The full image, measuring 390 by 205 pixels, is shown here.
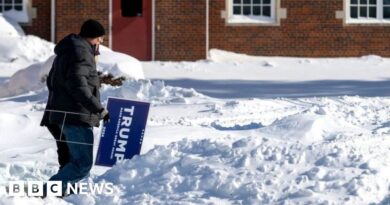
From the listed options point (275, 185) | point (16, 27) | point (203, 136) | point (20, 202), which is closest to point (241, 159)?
point (275, 185)

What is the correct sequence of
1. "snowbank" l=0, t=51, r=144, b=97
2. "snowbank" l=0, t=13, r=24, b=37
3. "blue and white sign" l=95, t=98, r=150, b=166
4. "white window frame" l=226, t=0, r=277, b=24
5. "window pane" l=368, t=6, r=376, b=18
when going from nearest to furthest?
"blue and white sign" l=95, t=98, r=150, b=166, "snowbank" l=0, t=51, r=144, b=97, "snowbank" l=0, t=13, r=24, b=37, "white window frame" l=226, t=0, r=277, b=24, "window pane" l=368, t=6, r=376, b=18

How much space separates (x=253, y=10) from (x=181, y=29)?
212 cm

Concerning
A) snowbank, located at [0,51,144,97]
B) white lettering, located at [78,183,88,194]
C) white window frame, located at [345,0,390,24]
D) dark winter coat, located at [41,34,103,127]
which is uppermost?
dark winter coat, located at [41,34,103,127]

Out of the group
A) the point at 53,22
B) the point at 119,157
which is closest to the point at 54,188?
the point at 119,157

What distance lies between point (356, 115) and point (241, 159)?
18.2 feet

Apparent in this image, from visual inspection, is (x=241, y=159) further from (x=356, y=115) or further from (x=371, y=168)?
(x=356, y=115)

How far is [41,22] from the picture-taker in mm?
23609

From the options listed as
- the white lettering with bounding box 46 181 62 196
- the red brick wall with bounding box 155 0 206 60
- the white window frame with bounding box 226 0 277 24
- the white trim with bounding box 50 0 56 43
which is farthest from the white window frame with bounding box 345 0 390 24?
the white lettering with bounding box 46 181 62 196

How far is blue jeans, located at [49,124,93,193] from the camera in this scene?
8.16 meters

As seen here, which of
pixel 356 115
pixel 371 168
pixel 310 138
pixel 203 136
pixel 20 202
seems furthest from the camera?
pixel 356 115

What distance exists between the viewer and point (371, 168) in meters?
8.30

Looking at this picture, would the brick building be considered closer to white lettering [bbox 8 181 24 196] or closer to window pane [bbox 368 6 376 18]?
window pane [bbox 368 6 376 18]

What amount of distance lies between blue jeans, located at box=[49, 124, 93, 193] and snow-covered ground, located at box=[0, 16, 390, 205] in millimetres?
190

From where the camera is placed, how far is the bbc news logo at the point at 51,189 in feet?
26.3
